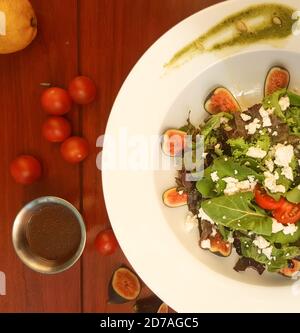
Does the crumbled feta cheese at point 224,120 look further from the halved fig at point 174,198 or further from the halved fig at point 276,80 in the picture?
the halved fig at point 174,198

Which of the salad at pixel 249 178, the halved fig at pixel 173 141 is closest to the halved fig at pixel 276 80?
the salad at pixel 249 178

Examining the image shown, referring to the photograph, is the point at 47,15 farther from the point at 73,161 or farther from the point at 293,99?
the point at 293,99

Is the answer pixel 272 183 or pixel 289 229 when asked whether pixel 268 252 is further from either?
pixel 272 183

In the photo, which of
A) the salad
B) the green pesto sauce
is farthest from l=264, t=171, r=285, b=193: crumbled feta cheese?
the green pesto sauce

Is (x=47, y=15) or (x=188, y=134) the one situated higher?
(x=47, y=15)

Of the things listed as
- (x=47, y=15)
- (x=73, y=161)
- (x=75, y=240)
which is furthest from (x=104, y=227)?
(x=47, y=15)

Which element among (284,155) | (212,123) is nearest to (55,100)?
(212,123)
